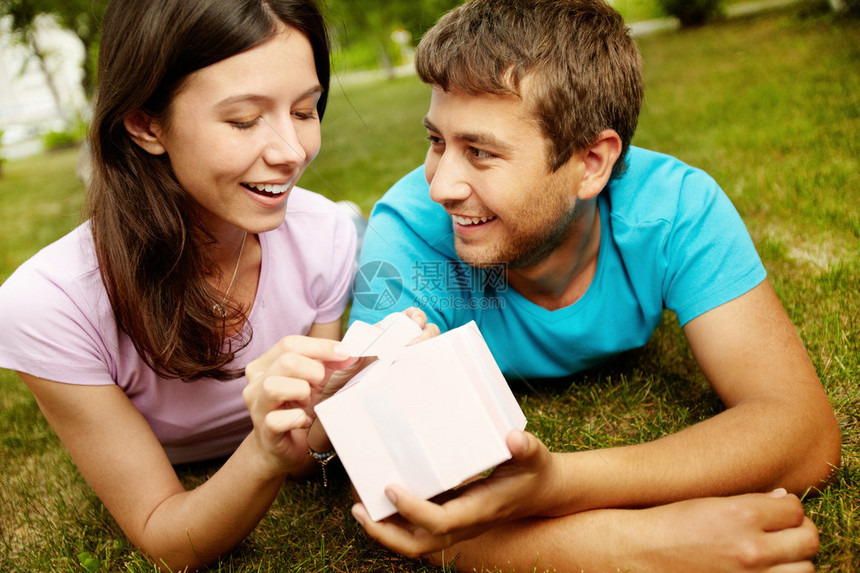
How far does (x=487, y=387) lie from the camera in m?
1.36

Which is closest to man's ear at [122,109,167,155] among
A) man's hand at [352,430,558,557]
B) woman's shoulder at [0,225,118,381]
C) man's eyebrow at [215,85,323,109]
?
man's eyebrow at [215,85,323,109]

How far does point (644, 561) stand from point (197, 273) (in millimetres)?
1392

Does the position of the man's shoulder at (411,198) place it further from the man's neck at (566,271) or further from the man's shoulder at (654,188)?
the man's shoulder at (654,188)

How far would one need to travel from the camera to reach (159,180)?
1.89 metres

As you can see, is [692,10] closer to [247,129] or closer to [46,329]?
[247,129]

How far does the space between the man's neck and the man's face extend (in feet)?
0.39

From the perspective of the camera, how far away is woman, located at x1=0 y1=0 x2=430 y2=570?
1699 millimetres

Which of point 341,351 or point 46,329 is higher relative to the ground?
point 46,329

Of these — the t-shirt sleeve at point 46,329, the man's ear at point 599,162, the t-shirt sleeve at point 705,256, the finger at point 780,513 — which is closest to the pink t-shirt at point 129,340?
the t-shirt sleeve at point 46,329

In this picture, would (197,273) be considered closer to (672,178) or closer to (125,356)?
(125,356)

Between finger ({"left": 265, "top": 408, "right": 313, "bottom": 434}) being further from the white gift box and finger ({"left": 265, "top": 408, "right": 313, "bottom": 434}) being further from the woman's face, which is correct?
the woman's face

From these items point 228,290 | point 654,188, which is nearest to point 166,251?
point 228,290

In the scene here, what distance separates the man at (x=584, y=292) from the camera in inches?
59.7

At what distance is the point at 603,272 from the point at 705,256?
323mm
